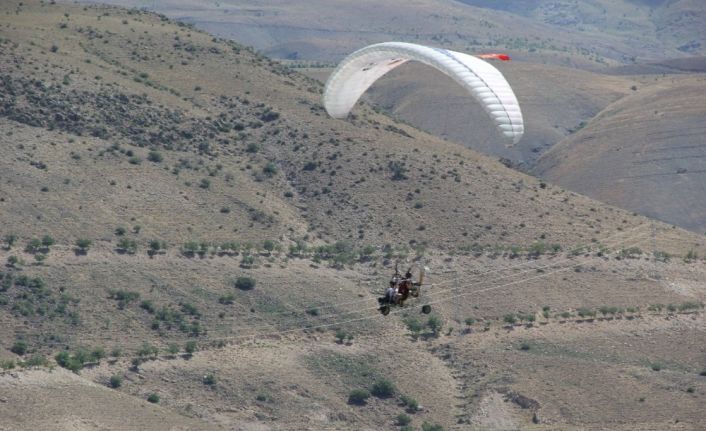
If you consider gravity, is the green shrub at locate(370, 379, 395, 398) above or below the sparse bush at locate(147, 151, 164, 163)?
below

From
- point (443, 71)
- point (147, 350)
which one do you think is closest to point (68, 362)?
point (147, 350)

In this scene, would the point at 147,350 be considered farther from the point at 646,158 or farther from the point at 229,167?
the point at 646,158

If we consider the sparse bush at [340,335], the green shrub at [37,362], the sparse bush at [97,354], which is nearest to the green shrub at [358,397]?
the sparse bush at [340,335]

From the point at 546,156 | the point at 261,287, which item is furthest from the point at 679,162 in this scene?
the point at 261,287

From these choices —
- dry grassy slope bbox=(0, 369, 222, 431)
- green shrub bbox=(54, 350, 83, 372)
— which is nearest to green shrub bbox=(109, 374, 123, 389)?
green shrub bbox=(54, 350, 83, 372)

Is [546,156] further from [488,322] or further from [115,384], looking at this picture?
[115,384]

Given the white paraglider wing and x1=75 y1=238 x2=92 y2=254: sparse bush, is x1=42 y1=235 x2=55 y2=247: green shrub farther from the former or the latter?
the white paraglider wing
